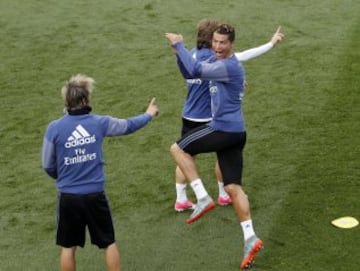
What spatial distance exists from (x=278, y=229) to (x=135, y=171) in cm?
218

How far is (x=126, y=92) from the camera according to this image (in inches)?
473

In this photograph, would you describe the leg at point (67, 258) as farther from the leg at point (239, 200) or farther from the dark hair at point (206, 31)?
the dark hair at point (206, 31)

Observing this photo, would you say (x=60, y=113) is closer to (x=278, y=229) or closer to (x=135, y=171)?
(x=135, y=171)

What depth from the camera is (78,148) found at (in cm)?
636

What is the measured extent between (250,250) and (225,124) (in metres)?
1.08

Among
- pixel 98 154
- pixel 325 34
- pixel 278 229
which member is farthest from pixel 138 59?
pixel 98 154

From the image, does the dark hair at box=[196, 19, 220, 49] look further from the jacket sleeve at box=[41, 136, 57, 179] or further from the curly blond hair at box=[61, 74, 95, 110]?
the jacket sleeve at box=[41, 136, 57, 179]

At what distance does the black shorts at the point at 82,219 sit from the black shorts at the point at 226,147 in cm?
119

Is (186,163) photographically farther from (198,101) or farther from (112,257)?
(112,257)

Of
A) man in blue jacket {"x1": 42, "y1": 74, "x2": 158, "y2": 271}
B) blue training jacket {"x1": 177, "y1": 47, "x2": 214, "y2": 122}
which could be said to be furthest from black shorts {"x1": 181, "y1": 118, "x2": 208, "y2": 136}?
man in blue jacket {"x1": 42, "y1": 74, "x2": 158, "y2": 271}

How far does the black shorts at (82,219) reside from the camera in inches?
253

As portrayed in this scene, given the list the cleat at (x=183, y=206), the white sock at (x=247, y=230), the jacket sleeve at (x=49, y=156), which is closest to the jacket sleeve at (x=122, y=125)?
the jacket sleeve at (x=49, y=156)

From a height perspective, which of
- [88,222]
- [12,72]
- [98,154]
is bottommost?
[12,72]

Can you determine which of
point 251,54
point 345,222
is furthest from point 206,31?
point 345,222
